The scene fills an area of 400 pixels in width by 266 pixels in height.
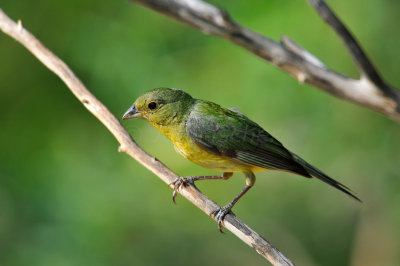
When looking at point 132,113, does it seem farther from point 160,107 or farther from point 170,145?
point 170,145

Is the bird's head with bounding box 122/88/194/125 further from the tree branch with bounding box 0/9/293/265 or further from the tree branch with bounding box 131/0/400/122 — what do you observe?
the tree branch with bounding box 131/0/400/122

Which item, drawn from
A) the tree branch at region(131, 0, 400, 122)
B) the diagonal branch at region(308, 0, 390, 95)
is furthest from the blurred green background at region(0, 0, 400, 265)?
the diagonal branch at region(308, 0, 390, 95)

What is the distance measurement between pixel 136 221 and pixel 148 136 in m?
0.81

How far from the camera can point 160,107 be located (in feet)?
12.6

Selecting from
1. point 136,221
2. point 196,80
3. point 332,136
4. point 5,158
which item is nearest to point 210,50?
point 196,80

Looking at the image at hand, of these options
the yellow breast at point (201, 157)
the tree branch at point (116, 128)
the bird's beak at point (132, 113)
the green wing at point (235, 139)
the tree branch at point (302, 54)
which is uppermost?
the tree branch at point (302, 54)

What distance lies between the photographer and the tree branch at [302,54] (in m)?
3.28

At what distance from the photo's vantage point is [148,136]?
16.1 feet

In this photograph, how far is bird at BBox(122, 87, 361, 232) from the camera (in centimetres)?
375

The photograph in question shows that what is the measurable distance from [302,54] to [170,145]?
168 centimetres

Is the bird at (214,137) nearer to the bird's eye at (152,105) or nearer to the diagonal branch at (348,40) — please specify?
the bird's eye at (152,105)

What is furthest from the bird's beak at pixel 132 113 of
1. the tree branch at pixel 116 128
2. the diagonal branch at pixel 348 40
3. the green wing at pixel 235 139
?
the diagonal branch at pixel 348 40

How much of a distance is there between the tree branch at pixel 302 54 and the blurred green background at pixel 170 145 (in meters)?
1.22

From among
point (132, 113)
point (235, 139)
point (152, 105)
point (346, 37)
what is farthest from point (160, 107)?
point (346, 37)
